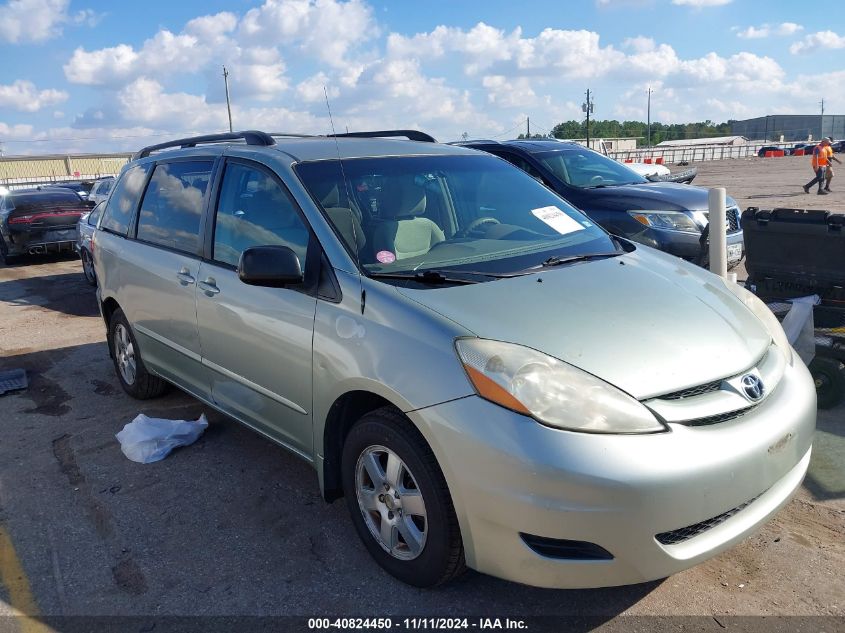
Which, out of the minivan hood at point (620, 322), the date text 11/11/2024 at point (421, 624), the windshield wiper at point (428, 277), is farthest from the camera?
the windshield wiper at point (428, 277)

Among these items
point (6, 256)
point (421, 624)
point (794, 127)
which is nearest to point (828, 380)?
point (421, 624)

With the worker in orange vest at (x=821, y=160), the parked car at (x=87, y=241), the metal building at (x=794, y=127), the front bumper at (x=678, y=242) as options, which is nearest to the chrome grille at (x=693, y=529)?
the front bumper at (x=678, y=242)

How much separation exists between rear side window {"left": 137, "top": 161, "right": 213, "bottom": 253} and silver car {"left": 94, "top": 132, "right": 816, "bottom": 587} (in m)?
0.05

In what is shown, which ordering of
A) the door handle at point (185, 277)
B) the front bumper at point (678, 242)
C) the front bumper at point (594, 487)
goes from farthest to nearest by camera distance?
the front bumper at point (678, 242), the door handle at point (185, 277), the front bumper at point (594, 487)

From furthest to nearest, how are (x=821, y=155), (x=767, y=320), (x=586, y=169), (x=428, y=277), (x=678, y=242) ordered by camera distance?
(x=821, y=155) < (x=586, y=169) < (x=678, y=242) < (x=767, y=320) < (x=428, y=277)

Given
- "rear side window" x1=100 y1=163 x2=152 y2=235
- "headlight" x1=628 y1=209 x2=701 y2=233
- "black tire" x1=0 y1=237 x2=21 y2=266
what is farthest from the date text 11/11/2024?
"black tire" x1=0 y1=237 x2=21 y2=266

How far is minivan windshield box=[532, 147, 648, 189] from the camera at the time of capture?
27.3 ft

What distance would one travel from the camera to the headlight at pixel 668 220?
750 centimetres

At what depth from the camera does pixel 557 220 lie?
3.89 meters

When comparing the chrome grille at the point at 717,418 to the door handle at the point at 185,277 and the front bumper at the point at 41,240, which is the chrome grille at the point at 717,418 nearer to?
the door handle at the point at 185,277

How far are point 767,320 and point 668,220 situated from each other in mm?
4467

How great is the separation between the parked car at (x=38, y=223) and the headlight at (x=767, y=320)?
13.0 metres

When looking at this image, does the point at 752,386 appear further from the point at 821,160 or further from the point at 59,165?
the point at 59,165

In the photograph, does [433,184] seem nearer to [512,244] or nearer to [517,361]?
[512,244]
